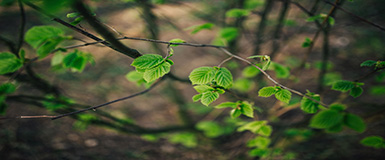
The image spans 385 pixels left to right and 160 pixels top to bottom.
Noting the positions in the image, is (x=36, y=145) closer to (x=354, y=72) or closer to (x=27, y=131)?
(x=27, y=131)

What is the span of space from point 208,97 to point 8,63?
135cm

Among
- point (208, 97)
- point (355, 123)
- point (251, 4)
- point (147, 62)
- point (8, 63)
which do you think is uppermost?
point (251, 4)

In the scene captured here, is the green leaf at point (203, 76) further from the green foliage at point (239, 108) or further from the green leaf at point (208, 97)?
the green foliage at point (239, 108)

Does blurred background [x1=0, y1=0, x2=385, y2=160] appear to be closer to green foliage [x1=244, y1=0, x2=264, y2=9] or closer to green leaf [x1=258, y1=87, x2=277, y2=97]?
green foliage [x1=244, y1=0, x2=264, y2=9]

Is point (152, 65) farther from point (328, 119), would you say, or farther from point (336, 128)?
point (336, 128)

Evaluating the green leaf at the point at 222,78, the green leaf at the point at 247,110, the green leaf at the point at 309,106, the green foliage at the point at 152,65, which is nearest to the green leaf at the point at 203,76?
the green leaf at the point at 222,78

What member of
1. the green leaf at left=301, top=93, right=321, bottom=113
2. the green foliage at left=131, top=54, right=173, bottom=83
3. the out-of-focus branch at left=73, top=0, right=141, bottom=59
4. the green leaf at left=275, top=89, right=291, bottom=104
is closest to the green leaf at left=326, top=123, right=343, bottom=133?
the green leaf at left=301, top=93, right=321, bottom=113

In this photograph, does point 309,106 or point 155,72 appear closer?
point 155,72

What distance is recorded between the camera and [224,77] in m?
1.04

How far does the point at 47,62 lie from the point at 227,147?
5106 millimetres

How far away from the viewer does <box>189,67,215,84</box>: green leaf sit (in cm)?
101

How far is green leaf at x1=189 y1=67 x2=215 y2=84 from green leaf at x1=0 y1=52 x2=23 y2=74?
46.7 inches

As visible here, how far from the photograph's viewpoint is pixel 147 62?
38.5 inches

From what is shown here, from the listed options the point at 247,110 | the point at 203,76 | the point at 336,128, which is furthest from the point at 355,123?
the point at 203,76
